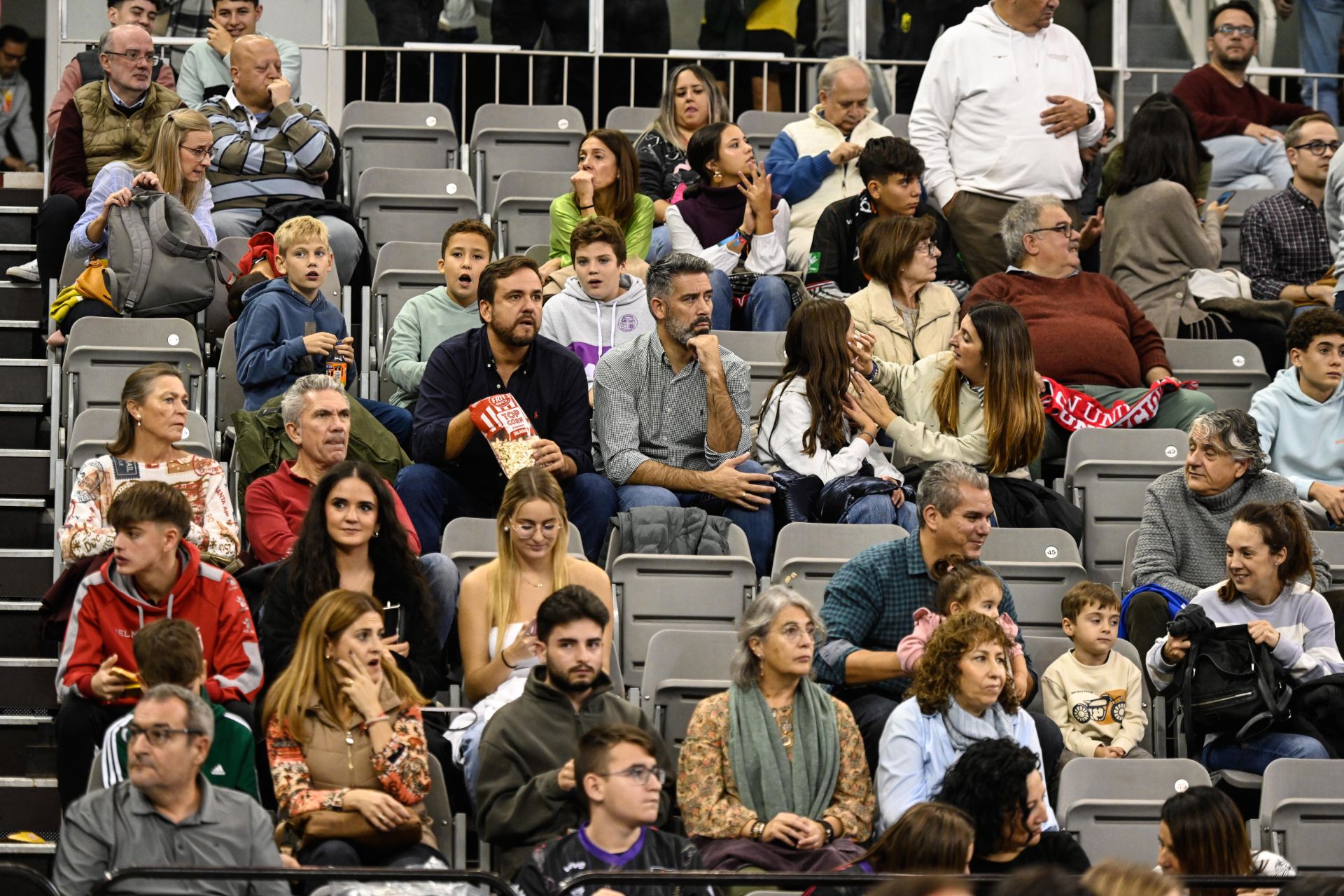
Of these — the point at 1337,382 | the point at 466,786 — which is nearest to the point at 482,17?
the point at 1337,382

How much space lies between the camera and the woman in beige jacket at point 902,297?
22.9ft

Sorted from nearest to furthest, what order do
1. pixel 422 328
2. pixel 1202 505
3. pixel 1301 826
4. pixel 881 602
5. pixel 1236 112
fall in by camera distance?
pixel 1301 826 → pixel 881 602 → pixel 1202 505 → pixel 422 328 → pixel 1236 112

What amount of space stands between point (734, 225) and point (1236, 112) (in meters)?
2.96

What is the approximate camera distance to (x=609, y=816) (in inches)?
174

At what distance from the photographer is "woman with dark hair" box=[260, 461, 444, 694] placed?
5.10m

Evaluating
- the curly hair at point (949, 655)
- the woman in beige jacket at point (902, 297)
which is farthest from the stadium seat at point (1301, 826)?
the woman in beige jacket at point (902, 297)

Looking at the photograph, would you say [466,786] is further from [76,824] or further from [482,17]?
[482,17]

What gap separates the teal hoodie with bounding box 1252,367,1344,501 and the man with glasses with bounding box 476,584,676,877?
2.79 m

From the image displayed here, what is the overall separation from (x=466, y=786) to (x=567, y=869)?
0.62 metres

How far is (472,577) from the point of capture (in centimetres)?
532


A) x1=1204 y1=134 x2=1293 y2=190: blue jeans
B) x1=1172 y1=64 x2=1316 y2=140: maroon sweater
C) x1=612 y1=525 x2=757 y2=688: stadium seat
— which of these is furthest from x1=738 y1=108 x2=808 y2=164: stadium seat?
x1=612 y1=525 x2=757 y2=688: stadium seat

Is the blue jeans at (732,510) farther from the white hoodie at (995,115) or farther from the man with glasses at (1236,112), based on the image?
the man with glasses at (1236,112)

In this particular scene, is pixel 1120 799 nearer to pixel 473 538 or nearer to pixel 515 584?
pixel 515 584

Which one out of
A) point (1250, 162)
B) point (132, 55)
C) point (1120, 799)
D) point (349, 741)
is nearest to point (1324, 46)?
point (1250, 162)
